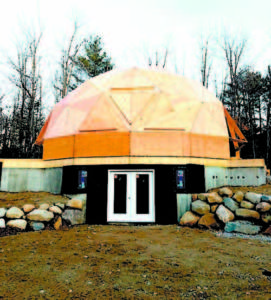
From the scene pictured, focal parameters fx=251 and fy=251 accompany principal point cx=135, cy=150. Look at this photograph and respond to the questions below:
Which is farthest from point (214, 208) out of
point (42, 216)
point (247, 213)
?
point (42, 216)

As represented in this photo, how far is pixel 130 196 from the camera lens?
33.1ft

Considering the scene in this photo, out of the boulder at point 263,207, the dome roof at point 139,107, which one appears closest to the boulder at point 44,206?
the dome roof at point 139,107

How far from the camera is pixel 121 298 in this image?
3359mm

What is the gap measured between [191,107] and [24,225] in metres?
8.29

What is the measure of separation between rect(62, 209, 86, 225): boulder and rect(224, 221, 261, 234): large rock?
5310mm

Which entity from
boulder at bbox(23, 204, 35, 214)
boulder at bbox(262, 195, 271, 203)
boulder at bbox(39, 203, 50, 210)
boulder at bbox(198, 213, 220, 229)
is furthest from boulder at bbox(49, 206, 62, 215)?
boulder at bbox(262, 195, 271, 203)

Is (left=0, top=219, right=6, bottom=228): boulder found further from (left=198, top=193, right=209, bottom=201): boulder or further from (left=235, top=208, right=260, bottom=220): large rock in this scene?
(left=235, top=208, right=260, bottom=220): large rock

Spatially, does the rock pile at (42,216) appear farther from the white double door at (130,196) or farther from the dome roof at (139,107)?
the dome roof at (139,107)

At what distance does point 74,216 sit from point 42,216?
1323 mm

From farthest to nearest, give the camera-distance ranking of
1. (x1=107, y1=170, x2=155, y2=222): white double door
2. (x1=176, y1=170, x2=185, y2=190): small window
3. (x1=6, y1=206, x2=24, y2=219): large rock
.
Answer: (x1=176, y1=170, x2=185, y2=190): small window → (x1=107, y1=170, x2=155, y2=222): white double door → (x1=6, y1=206, x2=24, y2=219): large rock

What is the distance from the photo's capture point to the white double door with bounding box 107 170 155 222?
9.96 metres

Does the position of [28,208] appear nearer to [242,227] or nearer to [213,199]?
[213,199]

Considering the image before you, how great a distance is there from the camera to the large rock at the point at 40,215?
337 inches

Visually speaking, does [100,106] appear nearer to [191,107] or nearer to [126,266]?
[191,107]
